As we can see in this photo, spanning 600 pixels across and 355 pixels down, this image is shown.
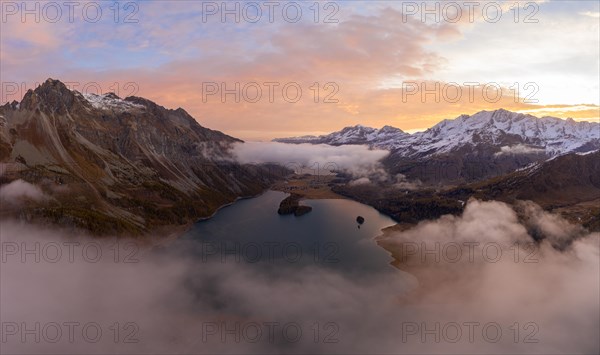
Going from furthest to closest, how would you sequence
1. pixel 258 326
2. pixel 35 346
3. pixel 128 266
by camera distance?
pixel 128 266
pixel 258 326
pixel 35 346

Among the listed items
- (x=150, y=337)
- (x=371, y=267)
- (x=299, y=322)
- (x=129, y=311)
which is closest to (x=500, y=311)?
(x=371, y=267)

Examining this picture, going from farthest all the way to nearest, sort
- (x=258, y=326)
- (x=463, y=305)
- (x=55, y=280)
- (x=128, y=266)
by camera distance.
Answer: (x=128, y=266) → (x=55, y=280) → (x=463, y=305) → (x=258, y=326)

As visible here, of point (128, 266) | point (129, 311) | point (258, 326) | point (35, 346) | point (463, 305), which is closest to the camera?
point (35, 346)

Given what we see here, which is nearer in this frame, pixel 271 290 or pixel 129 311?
pixel 129 311

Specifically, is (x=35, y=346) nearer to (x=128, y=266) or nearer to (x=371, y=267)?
(x=128, y=266)

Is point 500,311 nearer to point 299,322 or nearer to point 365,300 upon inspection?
point 365,300

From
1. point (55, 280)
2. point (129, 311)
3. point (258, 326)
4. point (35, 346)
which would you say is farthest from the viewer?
point (55, 280)

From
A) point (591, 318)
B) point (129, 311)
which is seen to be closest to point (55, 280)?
point (129, 311)

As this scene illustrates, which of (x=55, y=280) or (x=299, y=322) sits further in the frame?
(x=55, y=280)

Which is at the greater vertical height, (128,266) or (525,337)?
(128,266)
